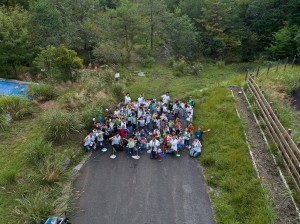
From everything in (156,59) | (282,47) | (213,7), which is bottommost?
(156,59)

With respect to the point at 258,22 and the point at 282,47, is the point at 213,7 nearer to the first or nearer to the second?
the point at 258,22

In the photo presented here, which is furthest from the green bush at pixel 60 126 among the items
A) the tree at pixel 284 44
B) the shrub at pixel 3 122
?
the tree at pixel 284 44

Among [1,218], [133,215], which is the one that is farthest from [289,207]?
[1,218]

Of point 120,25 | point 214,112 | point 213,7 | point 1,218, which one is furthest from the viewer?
point 213,7

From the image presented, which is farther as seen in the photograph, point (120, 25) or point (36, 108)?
point (120, 25)

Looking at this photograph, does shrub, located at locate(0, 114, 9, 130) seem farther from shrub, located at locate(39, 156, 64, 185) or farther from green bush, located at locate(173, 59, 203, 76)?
green bush, located at locate(173, 59, 203, 76)

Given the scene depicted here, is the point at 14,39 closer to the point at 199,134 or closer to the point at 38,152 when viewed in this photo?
the point at 38,152

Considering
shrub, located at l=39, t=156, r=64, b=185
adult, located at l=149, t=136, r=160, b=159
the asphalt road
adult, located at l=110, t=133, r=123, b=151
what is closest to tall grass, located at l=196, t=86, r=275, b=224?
the asphalt road
